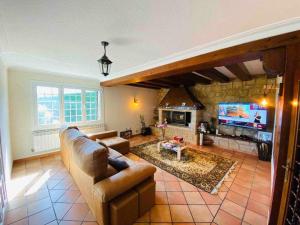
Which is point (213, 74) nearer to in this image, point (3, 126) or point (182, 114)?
point (182, 114)

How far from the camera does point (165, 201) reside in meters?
2.10

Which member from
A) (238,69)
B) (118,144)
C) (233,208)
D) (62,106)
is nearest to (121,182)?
(233,208)

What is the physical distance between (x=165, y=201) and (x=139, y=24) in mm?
2468

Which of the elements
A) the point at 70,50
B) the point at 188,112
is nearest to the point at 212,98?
the point at 188,112

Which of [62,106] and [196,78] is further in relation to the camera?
[196,78]

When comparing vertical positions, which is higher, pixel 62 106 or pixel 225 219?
pixel 62 106

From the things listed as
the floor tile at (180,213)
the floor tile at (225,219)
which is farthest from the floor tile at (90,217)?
the floor tile at (225,219)

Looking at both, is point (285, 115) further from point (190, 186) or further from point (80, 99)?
point (80, 99)

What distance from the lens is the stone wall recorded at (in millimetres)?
3838

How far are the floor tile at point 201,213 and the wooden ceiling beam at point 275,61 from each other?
1.98 m

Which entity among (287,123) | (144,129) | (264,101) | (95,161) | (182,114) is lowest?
(144,129)

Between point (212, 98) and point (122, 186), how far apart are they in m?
4.56

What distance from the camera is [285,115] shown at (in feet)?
4.64

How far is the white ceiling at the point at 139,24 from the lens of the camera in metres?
1.20
